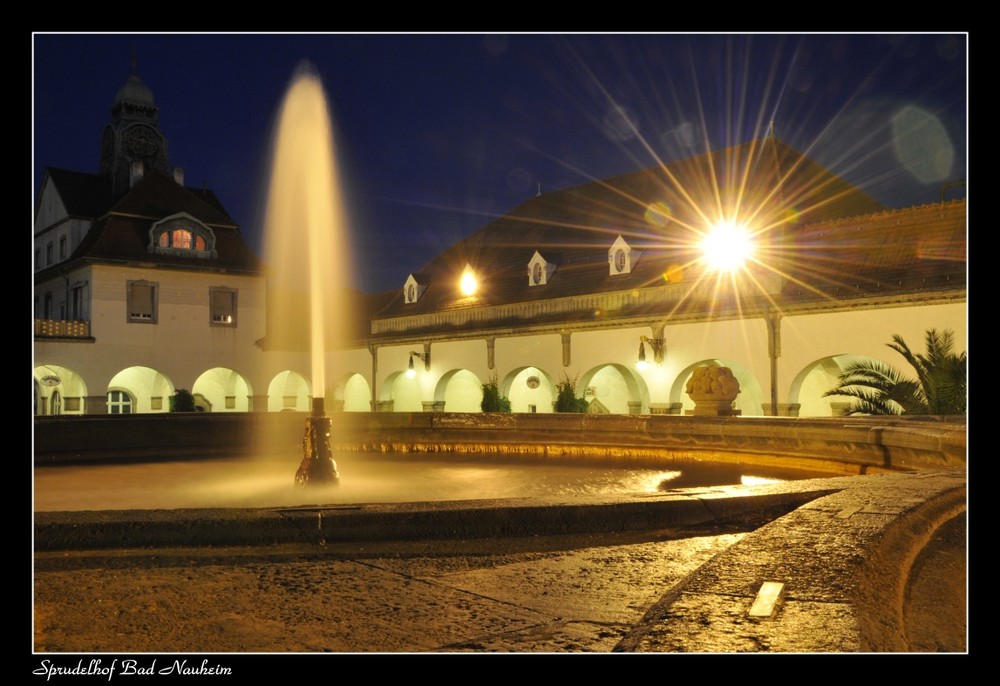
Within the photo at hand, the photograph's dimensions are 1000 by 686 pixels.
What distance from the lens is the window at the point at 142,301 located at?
34.6 m

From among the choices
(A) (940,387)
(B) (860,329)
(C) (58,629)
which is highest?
(B) (860,329)

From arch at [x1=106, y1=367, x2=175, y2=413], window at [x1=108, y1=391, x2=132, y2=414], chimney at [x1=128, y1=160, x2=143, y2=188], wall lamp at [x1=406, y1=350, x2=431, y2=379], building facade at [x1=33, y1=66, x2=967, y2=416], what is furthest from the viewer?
chimney at [x1=128, y1=160, x2=143, y2=188]

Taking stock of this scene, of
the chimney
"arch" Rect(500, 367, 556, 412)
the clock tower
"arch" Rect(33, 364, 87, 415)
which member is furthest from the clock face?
"arch" Rect(500, 367, 556, 412)

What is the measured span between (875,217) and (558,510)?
2020 cm

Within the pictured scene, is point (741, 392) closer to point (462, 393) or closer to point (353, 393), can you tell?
point (462, 393)

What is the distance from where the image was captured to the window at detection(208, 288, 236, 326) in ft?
121

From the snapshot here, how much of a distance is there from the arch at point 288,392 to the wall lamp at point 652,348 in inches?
762

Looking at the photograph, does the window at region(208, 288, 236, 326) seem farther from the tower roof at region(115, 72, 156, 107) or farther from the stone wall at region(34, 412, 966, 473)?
the stone wall at region(34, 412, 966, 473)

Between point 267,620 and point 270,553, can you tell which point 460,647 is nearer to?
point 267,620

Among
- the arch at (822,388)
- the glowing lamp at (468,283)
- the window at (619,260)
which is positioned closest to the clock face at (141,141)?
the glowing lamp at (468,283)

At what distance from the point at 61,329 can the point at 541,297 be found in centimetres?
1944

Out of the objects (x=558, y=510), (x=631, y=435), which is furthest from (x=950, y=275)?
(x=558, y=510)

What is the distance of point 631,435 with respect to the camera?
1308 cm

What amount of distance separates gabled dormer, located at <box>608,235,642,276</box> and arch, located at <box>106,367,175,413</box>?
1993 centimetres
